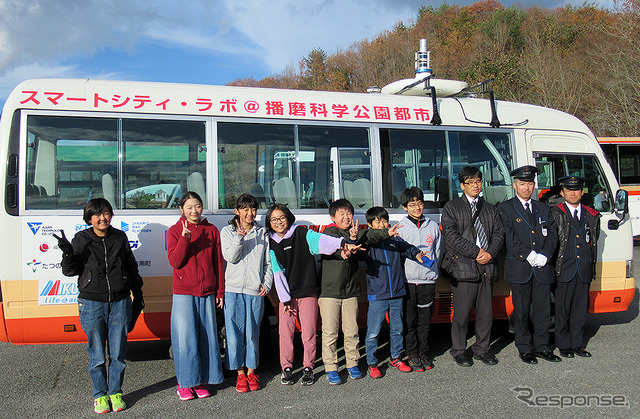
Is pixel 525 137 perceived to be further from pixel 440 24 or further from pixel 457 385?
pixel 440 24

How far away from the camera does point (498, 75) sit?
84.3 ft

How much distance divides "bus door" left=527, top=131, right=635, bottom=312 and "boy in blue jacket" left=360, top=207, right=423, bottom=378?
2.34 meters

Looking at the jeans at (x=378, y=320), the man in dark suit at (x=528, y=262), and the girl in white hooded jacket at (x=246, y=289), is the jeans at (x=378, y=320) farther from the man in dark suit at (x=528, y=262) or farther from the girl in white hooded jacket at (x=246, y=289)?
the man in dark suit at (x=528, y=262)

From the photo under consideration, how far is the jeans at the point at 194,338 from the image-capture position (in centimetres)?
445

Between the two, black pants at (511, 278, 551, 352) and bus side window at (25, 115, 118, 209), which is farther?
black pants at (511, 278, 551, 352)

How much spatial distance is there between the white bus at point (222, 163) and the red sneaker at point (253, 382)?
3.09ft

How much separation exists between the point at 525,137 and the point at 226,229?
3785 millimetres

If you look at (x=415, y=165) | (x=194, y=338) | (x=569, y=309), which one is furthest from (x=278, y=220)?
(x=569, y=309)

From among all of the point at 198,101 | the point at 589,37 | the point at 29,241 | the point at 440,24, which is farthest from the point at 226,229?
the point at 440,24

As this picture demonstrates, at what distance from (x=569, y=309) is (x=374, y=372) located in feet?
7.75

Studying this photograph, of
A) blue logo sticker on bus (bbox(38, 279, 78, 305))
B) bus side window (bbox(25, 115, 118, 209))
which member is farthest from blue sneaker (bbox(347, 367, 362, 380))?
bus side window (bbox(25, 115, 118, 209))

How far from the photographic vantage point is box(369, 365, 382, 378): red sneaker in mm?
4904

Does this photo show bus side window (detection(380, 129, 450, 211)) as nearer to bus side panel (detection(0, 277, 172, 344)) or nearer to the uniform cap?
the uniform cap

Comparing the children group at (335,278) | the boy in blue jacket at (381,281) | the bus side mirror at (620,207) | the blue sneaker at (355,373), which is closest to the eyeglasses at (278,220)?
the children group at (335,278)
